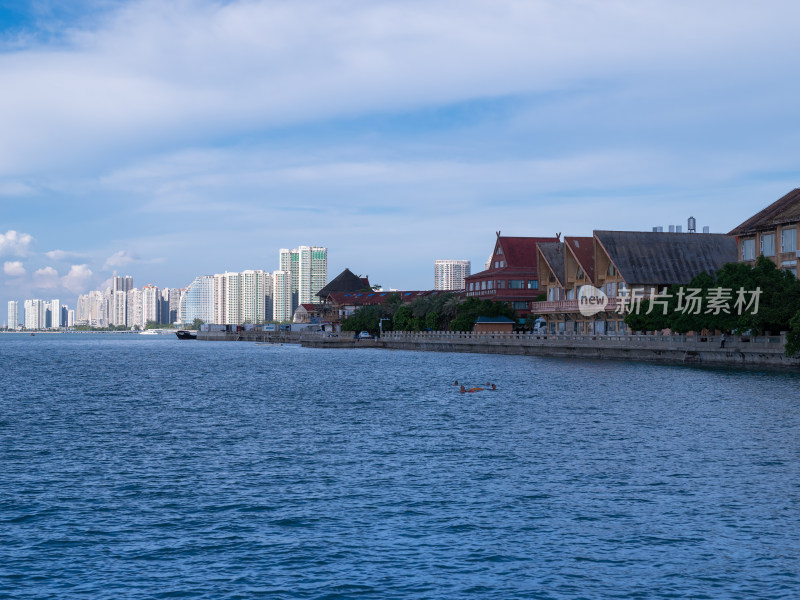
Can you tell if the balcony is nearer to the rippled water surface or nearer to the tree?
the tree

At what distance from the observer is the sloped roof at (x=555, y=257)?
115250mm

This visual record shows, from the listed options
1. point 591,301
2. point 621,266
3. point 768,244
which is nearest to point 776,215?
point 768,244

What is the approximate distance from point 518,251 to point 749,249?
6076cm

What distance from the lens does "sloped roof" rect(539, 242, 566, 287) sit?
11525cm

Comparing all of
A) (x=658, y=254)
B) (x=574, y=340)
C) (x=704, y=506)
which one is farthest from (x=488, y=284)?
(x=704, y=506)

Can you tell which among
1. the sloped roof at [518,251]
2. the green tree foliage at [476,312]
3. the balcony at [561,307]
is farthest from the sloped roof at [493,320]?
the sloped roof at [518,251]

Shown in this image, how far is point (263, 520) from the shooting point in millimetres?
20406

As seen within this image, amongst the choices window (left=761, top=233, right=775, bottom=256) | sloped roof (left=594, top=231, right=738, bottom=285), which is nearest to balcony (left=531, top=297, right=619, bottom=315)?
sloped roof (left=594, top=231, right=738, bottom=285)

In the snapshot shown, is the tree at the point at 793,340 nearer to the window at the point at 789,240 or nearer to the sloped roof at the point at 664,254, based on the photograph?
the window at the point at 789,240

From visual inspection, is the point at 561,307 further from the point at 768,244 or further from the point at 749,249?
the point at 768,244

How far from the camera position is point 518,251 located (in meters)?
143

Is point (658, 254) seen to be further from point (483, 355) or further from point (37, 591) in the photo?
point (37, 591)

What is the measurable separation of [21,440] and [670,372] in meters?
48.5

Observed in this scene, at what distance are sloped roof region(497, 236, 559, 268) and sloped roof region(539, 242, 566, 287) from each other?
21322 millimetres
